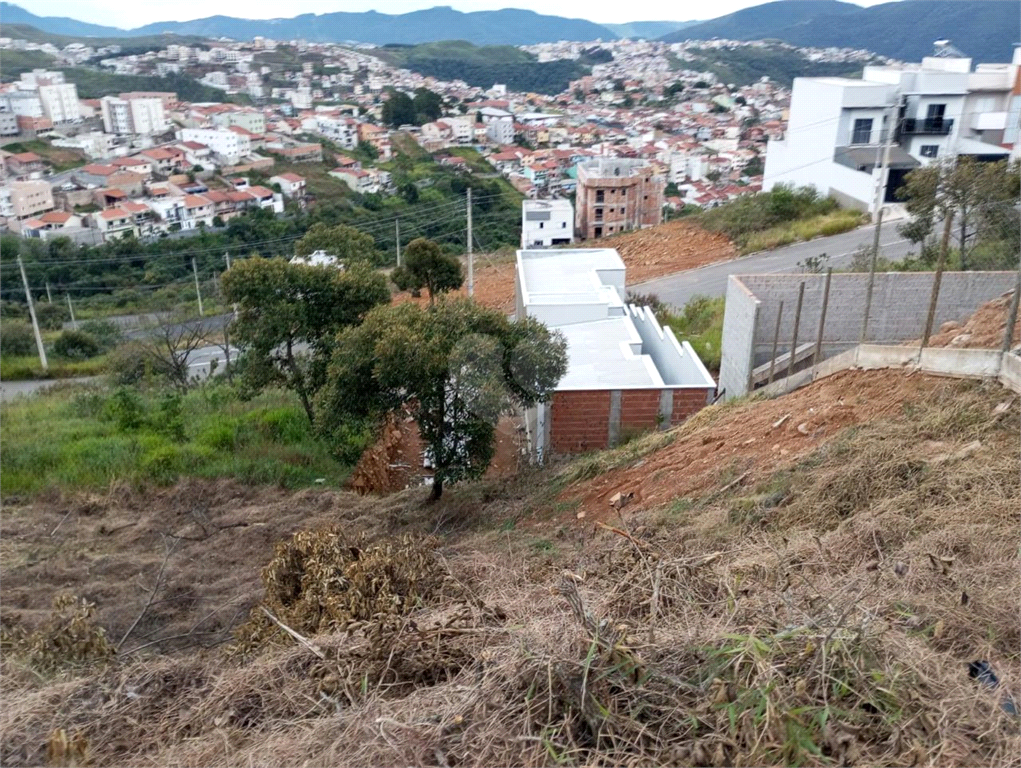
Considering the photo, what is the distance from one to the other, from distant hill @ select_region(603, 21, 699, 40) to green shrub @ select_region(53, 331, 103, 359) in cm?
17756

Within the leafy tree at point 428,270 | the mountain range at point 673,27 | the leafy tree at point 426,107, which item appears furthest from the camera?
the leafy tree at point 426,107

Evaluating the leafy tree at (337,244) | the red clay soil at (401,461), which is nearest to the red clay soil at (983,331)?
the red clay soil at (401,461)

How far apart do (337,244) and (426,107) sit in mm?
56502

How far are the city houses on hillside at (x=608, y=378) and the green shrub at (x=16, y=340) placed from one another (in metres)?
16.2

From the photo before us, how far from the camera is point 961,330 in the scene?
6914 mm

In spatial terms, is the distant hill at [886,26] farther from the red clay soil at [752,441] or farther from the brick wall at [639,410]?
the brick wall at [639,410]

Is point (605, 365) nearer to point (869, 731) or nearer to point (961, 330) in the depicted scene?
point (961, 330)

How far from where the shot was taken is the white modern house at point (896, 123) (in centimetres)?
2192

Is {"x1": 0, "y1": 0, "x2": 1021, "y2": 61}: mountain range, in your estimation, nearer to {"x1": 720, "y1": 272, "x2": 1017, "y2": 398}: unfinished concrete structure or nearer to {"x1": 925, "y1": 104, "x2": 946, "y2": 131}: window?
{"x1": 925, "y1": 104, "x2": 946, "y2": 131}: window

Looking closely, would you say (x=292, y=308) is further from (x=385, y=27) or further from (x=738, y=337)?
(x=385, y=27)

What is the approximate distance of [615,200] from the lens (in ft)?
111

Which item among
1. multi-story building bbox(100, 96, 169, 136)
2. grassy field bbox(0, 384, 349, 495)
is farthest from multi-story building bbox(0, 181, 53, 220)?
grassy field bbox(0, 384, 349, 495)

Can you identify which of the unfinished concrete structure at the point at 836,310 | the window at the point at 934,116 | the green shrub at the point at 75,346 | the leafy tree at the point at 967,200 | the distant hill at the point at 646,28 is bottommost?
the green shrub at the point at 75,346

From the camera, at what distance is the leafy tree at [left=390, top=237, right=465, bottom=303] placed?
13680 millimetres
